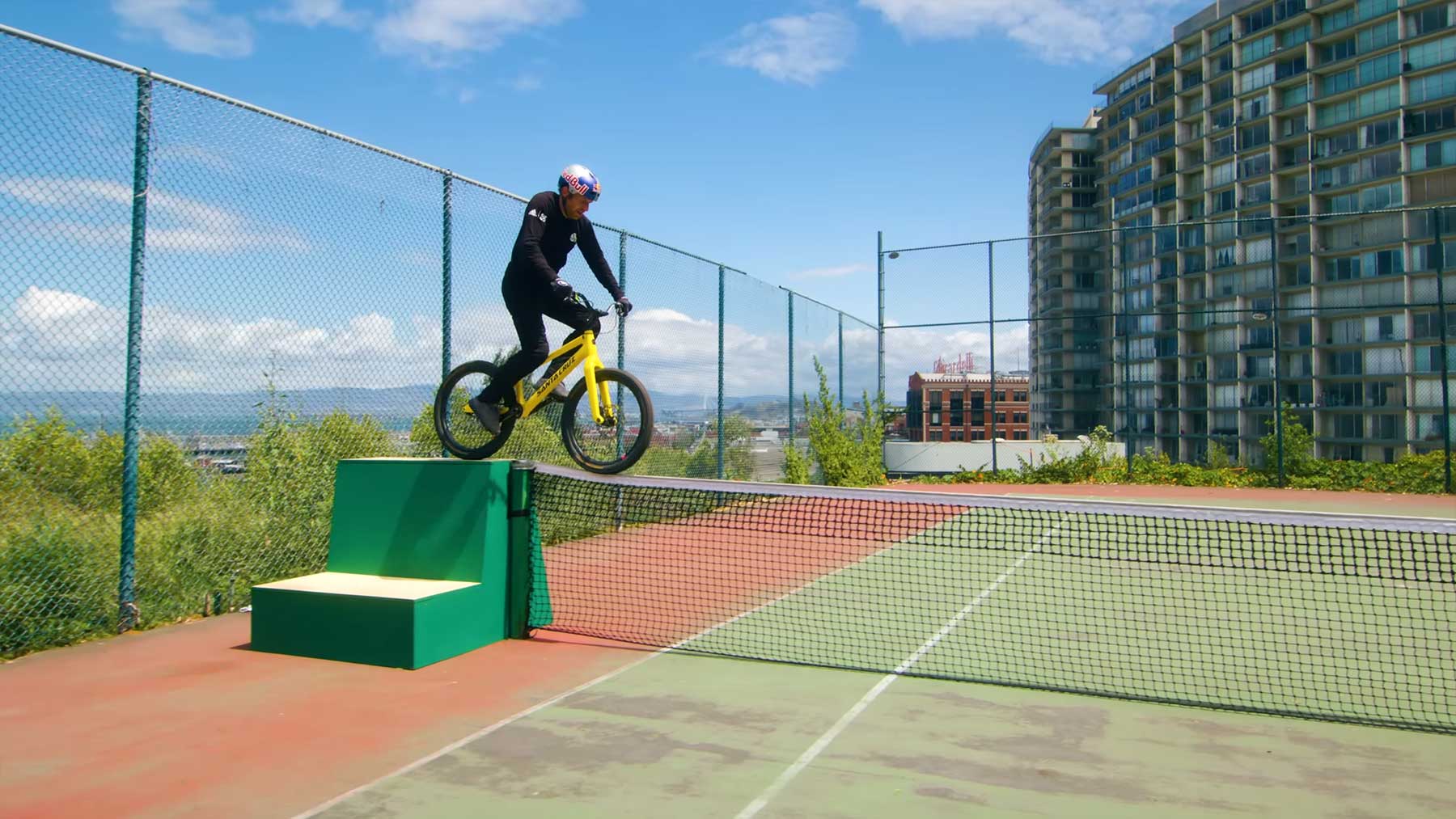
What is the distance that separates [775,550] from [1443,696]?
624cm

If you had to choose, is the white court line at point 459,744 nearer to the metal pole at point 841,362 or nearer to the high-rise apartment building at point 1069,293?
the metal pole at point 841,362

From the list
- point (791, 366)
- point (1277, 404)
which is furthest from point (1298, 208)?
point (791, 366)

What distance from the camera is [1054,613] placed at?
689cm

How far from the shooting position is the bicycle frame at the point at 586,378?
234 inches

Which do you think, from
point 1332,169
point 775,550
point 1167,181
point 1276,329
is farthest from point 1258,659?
point 1167,181

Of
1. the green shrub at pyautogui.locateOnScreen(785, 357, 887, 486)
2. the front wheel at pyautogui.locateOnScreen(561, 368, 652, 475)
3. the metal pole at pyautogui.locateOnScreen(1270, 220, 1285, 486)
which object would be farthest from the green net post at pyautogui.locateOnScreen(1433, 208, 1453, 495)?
the front wheel at pyautogui.locateOnScreen(561, 368, 652, 475)

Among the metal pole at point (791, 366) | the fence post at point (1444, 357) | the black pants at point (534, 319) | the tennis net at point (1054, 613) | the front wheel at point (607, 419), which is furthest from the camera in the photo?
the metal pole at point (791, 366)

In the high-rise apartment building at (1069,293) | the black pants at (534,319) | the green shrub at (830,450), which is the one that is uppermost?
the high-rise apartment building at (1069,293)

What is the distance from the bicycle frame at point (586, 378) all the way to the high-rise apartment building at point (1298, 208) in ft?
143

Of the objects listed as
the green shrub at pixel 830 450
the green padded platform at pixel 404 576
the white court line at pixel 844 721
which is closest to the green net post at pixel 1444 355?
the green shrub at pixel 830 450

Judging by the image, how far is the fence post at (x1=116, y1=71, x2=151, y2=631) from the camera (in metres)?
5.89

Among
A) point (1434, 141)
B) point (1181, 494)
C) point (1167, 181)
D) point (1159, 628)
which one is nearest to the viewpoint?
point (1159, 628)

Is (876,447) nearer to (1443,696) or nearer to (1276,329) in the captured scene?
(1276,329)

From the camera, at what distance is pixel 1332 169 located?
61.0 meters
